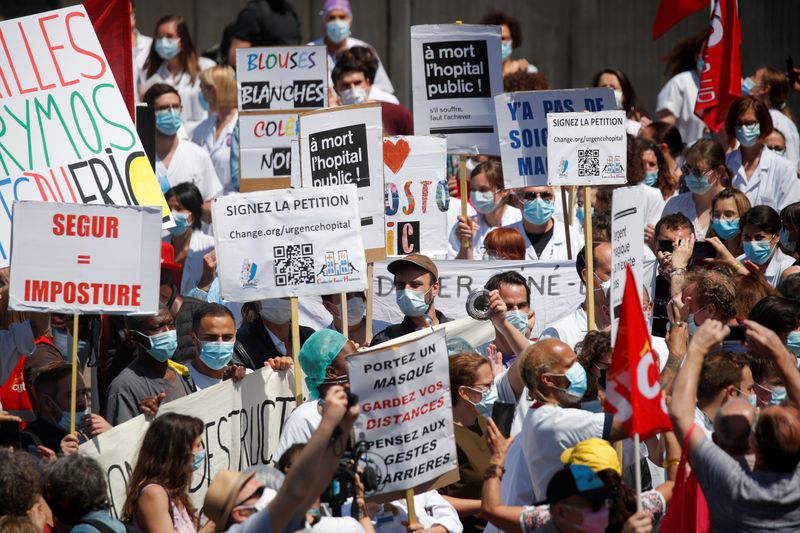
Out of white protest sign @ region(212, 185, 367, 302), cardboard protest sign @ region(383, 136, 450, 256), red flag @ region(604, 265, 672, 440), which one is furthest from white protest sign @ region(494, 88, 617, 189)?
red flag @ region(604, 265, 672, 440)

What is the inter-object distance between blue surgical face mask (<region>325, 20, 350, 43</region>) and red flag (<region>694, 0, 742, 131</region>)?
4.14m

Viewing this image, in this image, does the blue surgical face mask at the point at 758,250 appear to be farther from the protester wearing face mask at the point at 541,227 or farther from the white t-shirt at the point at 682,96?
the white t-shirt at the point at 682,96

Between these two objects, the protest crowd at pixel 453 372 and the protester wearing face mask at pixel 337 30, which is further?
the protester wearing face mask at pixel 337 30

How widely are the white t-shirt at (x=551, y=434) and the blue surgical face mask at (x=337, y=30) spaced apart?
900 cm

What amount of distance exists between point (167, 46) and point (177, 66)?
0.27 m

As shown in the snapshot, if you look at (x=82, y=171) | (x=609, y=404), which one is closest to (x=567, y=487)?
(x=609, y=404)

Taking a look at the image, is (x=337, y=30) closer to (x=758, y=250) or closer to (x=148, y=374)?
(x=758, y=250)

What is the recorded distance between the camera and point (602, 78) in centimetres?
1359

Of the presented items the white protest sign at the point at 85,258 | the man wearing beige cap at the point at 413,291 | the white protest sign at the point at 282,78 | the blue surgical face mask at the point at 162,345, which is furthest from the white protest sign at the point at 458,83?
the white protest sign at the point at 85,258

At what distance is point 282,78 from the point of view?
10977 millimetres

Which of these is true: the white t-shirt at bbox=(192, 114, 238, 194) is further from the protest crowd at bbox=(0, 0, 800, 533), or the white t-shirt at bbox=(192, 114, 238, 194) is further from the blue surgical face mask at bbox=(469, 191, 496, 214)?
the blue surgical face mask at bbox=(469, 191, 496, 214)

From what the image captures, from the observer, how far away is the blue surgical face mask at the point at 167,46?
1404cm

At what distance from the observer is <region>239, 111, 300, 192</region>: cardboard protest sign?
34.9 feet

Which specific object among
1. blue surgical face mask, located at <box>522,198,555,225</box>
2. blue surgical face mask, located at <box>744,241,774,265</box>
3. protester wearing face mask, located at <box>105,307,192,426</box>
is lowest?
protester wearing face mask, located at <box>105,307,192,426</box>
